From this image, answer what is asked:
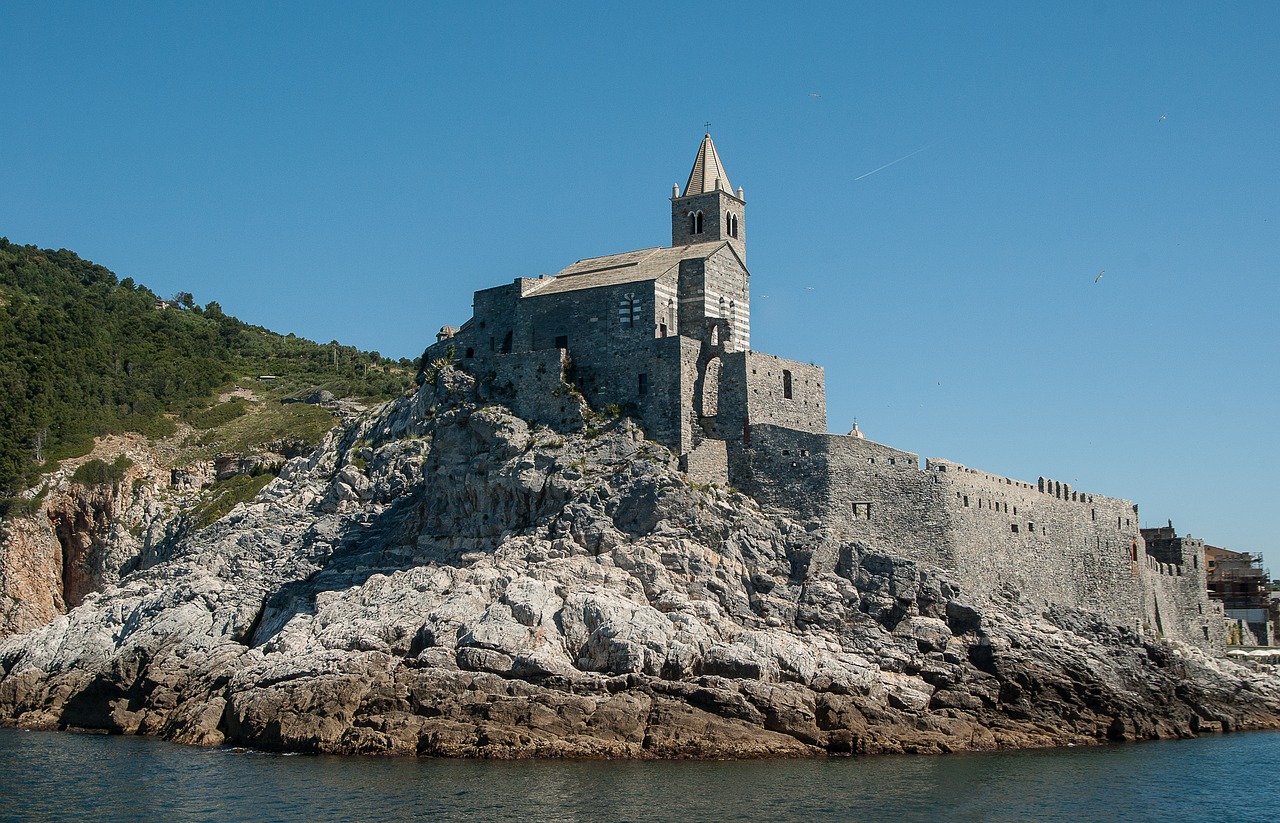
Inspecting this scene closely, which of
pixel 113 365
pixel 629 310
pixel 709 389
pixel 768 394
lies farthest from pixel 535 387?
pixel 113 365

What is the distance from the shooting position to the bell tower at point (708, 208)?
55.8 m

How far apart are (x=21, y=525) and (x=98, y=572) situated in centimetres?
402

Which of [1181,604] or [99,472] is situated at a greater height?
[99,472]

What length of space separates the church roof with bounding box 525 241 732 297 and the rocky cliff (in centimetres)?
562

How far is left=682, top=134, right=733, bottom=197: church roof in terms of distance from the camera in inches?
2211

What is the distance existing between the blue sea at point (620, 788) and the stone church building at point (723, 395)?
1065cm

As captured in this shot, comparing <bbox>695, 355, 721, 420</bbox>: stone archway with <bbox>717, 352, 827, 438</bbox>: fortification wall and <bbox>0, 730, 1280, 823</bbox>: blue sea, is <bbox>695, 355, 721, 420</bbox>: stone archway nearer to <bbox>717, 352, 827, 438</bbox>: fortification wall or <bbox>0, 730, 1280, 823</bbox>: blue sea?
<bbox>717, 352, 827, 438</bbox>: fortification wall

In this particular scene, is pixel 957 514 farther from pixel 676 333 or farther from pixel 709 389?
pixel 676 333

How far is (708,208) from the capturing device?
55875 mm

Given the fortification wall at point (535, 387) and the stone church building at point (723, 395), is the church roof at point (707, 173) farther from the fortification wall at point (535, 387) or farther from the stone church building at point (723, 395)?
the fortification wall at point (535, 387)

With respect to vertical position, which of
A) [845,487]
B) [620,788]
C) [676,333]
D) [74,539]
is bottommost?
[620,788]

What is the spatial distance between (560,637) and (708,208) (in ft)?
65.0

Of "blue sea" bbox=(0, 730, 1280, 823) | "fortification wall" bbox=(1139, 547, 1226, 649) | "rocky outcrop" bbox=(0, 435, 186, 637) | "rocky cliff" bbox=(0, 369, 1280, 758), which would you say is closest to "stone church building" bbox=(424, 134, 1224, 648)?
"rocky cliff" bbox=(0, 369, 1280, 758)

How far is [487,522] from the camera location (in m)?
50.6
